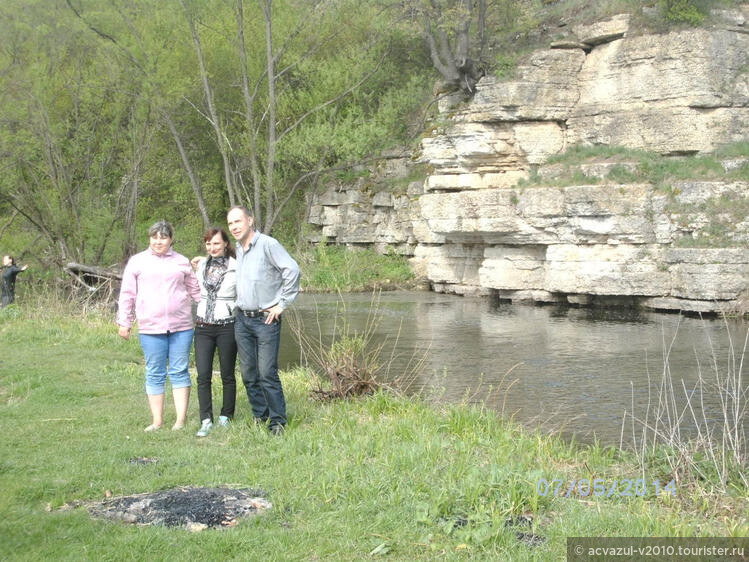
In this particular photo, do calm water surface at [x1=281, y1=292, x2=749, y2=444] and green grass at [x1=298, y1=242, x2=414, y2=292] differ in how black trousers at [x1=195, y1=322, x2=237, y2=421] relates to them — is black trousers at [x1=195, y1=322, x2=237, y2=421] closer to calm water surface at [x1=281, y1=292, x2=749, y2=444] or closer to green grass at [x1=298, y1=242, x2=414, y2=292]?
calm water surface at [x1=281, y1=292, x2=749, y2=444]

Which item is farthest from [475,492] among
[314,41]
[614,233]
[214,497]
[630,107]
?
[314,41]

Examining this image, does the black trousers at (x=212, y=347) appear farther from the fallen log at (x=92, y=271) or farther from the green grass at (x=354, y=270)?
the green grass at (x=354, y=270)

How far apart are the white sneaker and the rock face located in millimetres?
14863

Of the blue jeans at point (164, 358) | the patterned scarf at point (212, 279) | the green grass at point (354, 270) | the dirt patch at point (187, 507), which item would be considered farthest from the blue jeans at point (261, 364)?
the green grass at point (354, 270)

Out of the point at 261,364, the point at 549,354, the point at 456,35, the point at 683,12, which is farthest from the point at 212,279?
the point at 456,35

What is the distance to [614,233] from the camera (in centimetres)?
2061

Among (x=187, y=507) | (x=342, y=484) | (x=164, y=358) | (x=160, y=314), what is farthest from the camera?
(x=164, y=358)

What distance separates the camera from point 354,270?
27.5 m

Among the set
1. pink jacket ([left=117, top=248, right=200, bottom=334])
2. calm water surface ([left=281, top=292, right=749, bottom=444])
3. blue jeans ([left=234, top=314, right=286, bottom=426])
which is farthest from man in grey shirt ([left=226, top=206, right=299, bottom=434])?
calm water surface ([left=281, top=292, right=749, bottom=444])

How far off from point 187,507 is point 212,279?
277 centimetres

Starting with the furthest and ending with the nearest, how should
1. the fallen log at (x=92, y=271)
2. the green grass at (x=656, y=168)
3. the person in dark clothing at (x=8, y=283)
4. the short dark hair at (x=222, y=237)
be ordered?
the green grass at (x=656, y=168), the fallen log at (x=92, y=271), the person in dark clothing at (x=8, y=283), the short dark hair at (x=222, y=237)

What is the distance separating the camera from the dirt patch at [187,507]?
A: 180 inches

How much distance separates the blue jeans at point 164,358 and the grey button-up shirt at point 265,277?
0.82 m

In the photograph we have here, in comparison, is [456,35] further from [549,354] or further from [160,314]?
[160,314]
